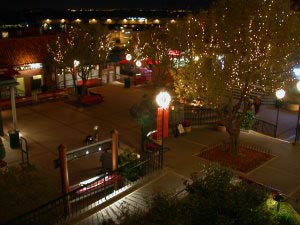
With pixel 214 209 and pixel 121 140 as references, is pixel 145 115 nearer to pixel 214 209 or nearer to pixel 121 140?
pixel 121 140

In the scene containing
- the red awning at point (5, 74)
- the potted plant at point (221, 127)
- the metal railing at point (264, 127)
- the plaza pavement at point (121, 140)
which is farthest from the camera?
the metal railing at point (264, 127)

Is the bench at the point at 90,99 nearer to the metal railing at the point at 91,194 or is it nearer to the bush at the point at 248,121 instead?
the bush at the point at 248,121

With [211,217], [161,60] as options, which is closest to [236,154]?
[211,217]

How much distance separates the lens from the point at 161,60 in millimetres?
31062

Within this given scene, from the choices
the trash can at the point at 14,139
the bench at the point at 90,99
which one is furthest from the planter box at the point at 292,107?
the trash can at the point at 14,139

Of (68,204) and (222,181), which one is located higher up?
(222,181)

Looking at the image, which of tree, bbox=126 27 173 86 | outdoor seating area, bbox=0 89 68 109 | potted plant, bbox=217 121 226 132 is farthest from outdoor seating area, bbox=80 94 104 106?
potted plant, bbox=217 121 226 132

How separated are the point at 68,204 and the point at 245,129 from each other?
1225 cm

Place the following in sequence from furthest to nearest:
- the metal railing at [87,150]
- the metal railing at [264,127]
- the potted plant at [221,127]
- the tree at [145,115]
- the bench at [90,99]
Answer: the bench at [90,99]
the metal railing at [264,127]
the potted plant at [221,127]
the tree at [145,115]
the metal railing at [87,150]

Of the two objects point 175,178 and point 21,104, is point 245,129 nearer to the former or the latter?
point 175,178

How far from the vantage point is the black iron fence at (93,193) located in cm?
1259

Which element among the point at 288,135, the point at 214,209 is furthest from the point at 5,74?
the point at 288,135

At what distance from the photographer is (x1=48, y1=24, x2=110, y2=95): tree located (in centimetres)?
2783

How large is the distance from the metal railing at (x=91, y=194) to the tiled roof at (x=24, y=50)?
16493 millimetres
